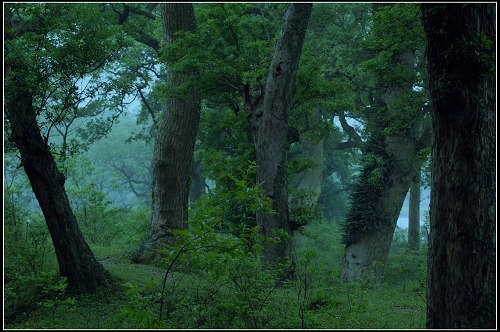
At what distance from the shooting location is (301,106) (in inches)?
750

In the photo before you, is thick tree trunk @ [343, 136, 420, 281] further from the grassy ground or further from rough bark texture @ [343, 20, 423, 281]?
the grassy ground

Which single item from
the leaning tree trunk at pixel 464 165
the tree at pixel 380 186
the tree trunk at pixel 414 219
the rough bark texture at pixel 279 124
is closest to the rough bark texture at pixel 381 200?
the tree at pixel 380 186

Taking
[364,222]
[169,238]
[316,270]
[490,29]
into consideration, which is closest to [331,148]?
[364,222]

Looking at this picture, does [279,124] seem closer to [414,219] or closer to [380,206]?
[380,206]

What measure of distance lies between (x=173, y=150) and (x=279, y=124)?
10.6ft

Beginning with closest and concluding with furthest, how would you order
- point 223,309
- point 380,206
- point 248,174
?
point 223,309, point 248,174, point 380,206

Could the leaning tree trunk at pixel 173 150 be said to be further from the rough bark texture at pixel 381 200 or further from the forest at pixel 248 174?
the rough bark texture at pixel 381 200

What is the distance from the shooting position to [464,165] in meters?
6.43

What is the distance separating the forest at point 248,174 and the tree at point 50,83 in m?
0.03

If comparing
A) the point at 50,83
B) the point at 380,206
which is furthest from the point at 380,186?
the point at 50,83

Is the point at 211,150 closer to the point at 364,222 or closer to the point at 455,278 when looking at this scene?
the point at 364,222

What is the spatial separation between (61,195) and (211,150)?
9440 mm

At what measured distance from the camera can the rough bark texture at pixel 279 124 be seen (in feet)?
48.3

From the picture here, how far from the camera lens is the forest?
648 cm
